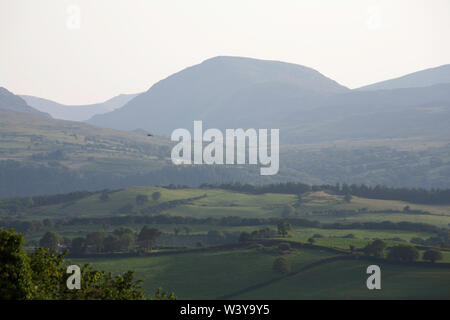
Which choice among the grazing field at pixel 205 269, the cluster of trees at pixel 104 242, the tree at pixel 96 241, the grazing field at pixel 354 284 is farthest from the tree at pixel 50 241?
the grazing field at pixel 354 284

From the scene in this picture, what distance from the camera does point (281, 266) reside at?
147250 millimetres

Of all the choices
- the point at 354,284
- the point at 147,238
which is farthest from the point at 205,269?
the point at 354,284

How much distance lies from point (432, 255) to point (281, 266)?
35.1 m

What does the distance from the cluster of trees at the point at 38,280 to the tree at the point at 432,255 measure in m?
99.9

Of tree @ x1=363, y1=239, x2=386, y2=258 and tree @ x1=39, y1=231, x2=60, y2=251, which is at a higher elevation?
tree @ x1=363, y1=239, x2=386, y2=258

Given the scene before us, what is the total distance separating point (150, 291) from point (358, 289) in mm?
47090

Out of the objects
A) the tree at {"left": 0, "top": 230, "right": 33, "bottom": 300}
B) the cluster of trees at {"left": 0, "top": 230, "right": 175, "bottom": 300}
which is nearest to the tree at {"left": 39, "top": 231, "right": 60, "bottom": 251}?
the cluster of trees at {"left": 0, "top": 230, "right": 175, "bottom": 300}

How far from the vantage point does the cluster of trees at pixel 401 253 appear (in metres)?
142

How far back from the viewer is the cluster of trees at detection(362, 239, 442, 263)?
142125 mm

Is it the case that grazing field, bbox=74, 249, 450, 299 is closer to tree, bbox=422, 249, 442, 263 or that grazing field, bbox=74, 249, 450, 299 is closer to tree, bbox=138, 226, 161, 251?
tree, bbox=422, 249, 442, 263
